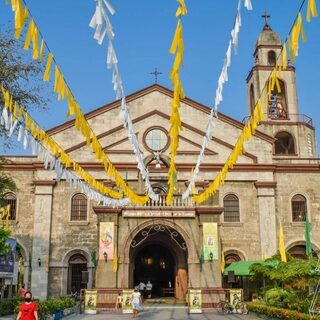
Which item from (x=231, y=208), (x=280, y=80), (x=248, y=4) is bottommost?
(x=248, y=4)

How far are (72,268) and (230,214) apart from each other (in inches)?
403

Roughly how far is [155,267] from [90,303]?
1119cm

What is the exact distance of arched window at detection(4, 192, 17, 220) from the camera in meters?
30.6

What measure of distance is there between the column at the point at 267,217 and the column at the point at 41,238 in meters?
12.8

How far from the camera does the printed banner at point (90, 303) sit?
22703mm

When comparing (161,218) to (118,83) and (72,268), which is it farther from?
(118,83)

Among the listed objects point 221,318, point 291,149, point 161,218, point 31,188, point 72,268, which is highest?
point 291,149

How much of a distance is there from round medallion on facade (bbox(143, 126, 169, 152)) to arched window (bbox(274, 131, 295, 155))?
984 cm

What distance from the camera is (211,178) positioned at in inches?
1231

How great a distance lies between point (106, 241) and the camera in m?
24.8

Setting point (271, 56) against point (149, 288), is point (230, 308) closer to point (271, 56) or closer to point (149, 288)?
point (149, 288)

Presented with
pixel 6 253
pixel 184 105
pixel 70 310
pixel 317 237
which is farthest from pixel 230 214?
pixel 6 253

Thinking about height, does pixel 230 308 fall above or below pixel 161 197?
below

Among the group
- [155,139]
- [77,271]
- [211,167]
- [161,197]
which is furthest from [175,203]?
[77,271]
